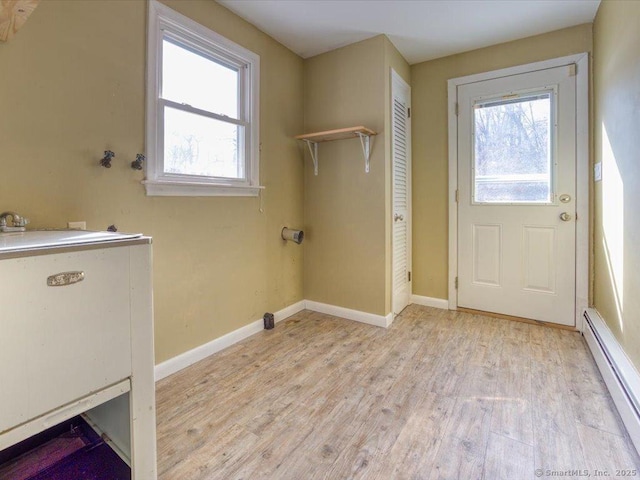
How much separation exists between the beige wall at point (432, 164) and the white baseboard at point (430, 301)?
39 millimetres

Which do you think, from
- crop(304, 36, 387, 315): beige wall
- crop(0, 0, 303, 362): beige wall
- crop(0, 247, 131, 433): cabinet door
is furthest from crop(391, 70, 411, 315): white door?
crop(0, 247, 131, 433): cabinet door

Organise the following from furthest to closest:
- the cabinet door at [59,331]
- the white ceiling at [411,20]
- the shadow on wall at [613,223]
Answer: the white ceiling at [411,20], the shadow on wall at [613,223], the cabinet door at [59,331]

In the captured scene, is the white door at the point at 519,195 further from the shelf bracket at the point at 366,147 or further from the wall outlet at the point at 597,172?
the shelf bracket at the point at 366,147

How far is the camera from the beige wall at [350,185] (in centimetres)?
270

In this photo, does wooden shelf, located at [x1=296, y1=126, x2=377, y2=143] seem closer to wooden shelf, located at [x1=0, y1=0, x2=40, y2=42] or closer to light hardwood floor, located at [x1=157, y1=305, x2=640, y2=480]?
light hardwood floor, located at [x1=157, y1=305, x2=640, y2=480]

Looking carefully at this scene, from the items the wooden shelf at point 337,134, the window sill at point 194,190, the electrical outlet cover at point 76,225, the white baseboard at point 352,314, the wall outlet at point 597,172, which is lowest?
the white baseboard at point 352,314

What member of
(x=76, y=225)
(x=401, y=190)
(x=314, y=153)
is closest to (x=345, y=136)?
(x=314, y=153)

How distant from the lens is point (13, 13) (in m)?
1.14

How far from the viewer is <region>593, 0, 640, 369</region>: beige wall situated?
1.62 meters

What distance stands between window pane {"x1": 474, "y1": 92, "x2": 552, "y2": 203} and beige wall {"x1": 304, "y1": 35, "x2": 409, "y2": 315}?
0.88m

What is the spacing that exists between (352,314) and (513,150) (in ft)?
6.33

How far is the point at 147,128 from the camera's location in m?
1.83

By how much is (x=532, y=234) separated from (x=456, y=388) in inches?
63.5

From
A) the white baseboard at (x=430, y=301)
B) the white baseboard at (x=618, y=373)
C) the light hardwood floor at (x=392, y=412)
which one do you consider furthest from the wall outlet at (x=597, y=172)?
the white baseboard at (x=430, y=301)
